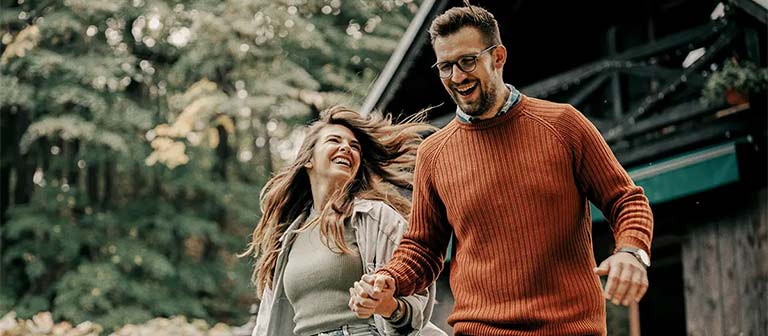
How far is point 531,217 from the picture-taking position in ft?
9.35

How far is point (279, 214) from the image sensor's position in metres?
4.49

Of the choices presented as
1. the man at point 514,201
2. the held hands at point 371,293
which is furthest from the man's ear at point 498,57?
the held hands at point 371,293

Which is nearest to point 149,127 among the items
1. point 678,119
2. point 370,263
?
point 678,119

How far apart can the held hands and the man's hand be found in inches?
25.4

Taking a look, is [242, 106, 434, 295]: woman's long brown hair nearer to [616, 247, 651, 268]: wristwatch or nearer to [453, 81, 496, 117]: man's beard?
[453, 81, 496, 117]: man's beard

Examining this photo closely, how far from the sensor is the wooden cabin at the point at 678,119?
7.71 m

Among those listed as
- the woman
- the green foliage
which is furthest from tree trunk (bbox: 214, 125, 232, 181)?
the woman

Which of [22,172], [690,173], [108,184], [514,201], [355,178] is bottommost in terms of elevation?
[514,201]

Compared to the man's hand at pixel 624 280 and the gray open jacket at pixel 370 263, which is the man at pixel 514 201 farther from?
the gray open jacket at pixel 370 263

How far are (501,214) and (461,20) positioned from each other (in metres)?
0.53

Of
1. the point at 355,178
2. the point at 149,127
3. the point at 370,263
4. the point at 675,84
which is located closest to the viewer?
the point at 370,263

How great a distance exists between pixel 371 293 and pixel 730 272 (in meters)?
5.68

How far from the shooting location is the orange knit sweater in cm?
282

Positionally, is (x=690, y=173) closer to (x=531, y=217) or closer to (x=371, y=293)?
(x=531, y=217)
